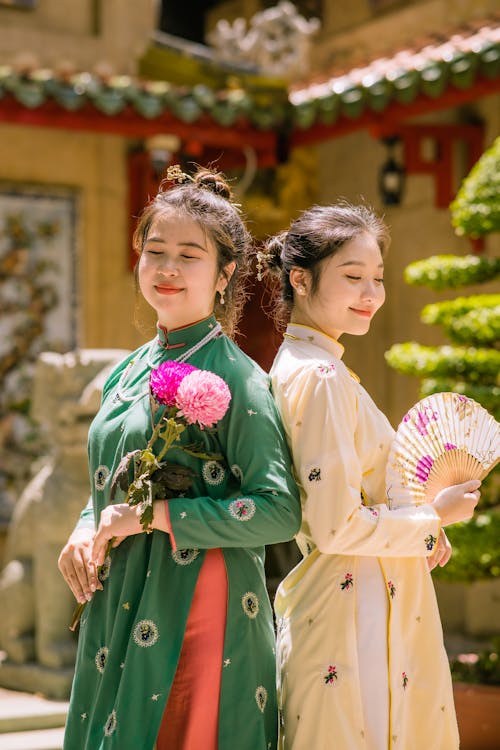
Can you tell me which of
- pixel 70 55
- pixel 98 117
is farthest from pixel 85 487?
pixel 70 55

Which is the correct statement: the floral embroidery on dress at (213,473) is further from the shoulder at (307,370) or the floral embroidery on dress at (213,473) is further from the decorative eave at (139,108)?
the decorative eave at (139,108)

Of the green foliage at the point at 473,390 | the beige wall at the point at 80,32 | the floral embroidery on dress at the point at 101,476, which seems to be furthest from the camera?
the beige wall at the point at 80,32

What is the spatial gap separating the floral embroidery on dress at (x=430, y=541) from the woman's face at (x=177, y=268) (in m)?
0.71

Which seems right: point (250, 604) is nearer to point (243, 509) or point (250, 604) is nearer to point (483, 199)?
point (243, 509)

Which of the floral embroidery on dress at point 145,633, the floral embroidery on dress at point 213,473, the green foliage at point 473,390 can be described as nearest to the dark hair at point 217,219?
the floral embroidery on dress at point 213,473

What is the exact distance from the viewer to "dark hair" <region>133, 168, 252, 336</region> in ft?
8.53

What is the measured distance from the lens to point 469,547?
15.0 feet

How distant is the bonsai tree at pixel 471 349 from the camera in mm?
4586

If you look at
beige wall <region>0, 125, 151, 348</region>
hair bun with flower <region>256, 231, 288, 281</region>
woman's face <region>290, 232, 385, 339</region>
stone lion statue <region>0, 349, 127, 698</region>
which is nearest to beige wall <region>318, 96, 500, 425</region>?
beige wall <region>0, 125, 151, 348</region>

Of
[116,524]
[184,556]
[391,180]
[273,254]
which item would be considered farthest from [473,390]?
[391,180]

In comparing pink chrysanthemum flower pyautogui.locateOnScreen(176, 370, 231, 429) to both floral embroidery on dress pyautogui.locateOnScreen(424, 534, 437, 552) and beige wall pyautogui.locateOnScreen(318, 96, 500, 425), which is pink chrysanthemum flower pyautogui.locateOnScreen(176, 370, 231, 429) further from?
beige wall pyautogui.locateOnScreen(318, 96, 500, 425)

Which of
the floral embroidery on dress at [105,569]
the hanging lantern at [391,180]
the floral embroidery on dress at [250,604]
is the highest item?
the hanging lantern at [391,180]

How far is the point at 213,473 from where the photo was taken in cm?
247

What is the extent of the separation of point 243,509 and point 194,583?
0.66 ft
